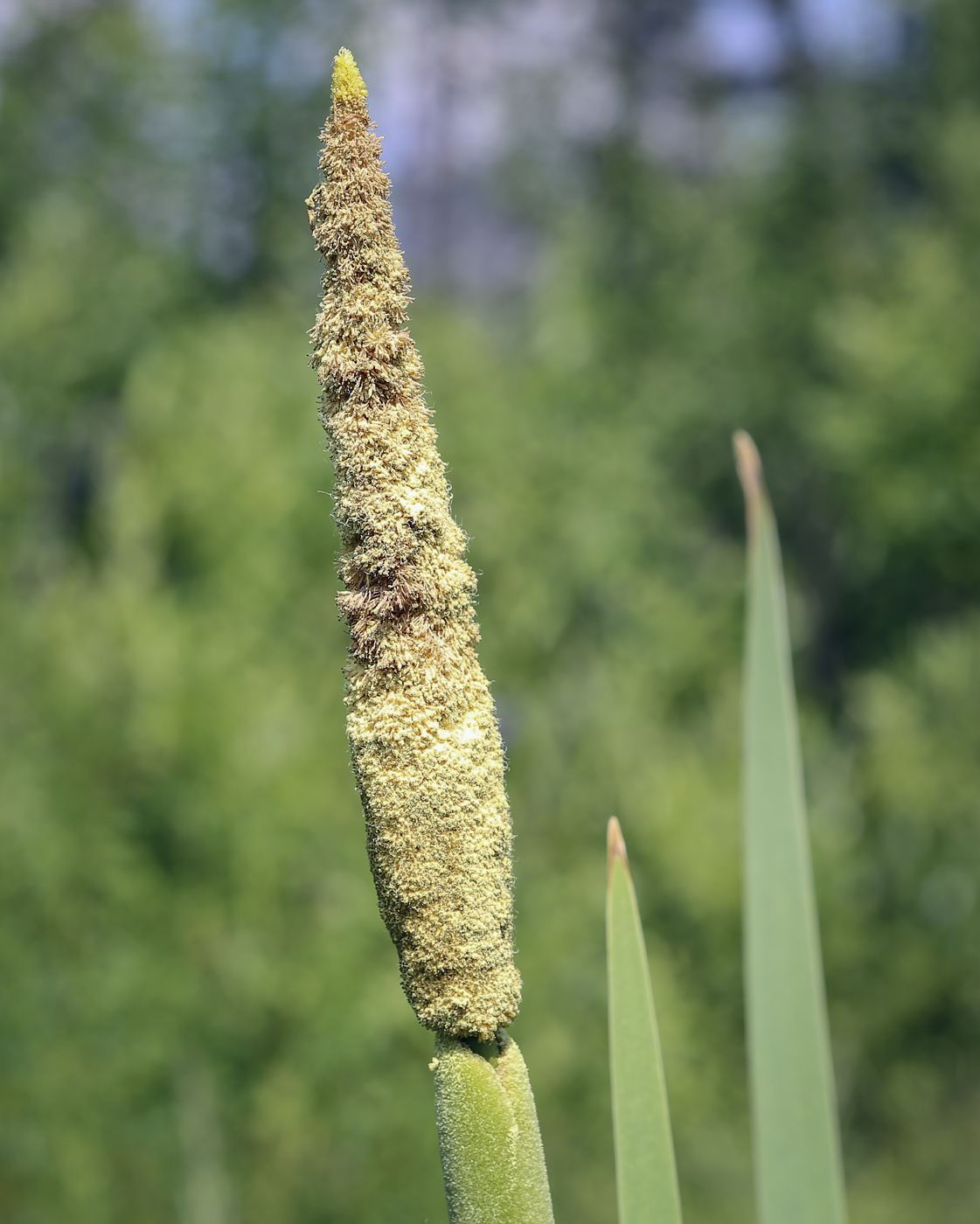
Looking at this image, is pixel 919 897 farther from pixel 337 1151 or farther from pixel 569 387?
pixel 569 387

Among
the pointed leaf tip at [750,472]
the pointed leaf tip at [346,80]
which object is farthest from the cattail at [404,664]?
the pointed leaf tip at [750,472]

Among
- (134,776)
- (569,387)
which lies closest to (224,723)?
(134,776)

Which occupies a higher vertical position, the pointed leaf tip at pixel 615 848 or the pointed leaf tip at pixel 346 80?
the pointed leaf tip at pixel 346 80

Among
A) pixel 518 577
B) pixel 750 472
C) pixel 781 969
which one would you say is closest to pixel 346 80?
pixel 750 472

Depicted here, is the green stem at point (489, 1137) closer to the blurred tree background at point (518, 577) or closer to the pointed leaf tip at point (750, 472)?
the pointed leaf tip at point (750, 472)

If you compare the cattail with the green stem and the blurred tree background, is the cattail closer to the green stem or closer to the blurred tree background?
the green stem

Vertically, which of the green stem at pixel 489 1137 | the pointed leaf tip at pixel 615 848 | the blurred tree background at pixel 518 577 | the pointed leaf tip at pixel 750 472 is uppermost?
the blurred tree background at pixel 518 577
